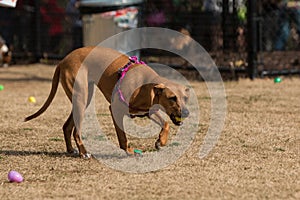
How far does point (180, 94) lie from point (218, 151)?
77 cm

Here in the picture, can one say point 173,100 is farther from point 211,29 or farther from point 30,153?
point 211,29

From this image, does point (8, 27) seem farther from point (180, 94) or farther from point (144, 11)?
point (180, 94)

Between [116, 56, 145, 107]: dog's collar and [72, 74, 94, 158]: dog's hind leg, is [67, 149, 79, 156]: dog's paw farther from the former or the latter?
[116, 56, 145, 107]: dog's collar

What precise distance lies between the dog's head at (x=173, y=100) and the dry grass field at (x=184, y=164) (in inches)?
15.6

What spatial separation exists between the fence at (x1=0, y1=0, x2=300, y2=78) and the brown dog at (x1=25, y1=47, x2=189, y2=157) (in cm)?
585

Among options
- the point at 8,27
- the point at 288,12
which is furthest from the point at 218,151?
the point at 8,27

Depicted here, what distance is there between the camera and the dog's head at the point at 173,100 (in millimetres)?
5754

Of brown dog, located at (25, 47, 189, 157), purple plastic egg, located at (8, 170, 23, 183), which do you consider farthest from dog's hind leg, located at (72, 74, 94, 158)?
purple plastic egg, located at (8, 170, 23, 183)

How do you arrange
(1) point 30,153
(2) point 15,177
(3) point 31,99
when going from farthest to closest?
1. (3) point 31,99
2. (1) point 30,153
3. (2) point 15,177

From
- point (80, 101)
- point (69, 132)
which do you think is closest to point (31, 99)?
point (69, 132)

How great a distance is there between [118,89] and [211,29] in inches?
288

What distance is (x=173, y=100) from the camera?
227 inches

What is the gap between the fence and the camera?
1195 cm

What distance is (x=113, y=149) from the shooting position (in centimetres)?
645
